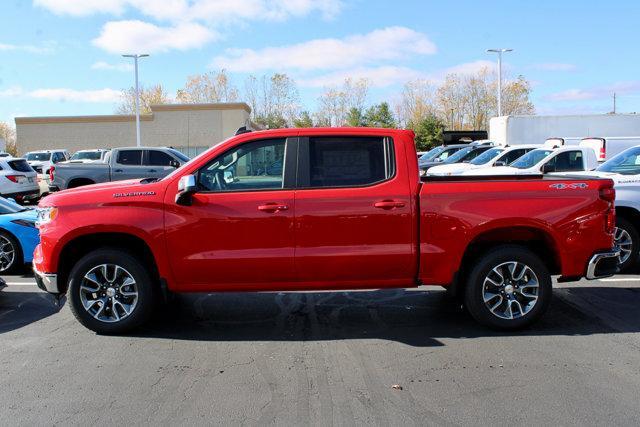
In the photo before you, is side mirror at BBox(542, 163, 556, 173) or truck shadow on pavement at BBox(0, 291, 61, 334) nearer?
truck shadow on pavement at BBox(0, 291, 61, 334)

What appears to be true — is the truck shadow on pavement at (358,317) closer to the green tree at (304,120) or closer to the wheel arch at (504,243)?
the wheel arch at (504,243)

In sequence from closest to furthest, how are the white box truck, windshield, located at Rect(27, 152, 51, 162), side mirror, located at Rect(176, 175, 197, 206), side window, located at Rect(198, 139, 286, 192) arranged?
side mirror, located at Rect(176, 175, 197, 206), side window, located at Rect(198, 139, 286, 192), the white box truck, windshield, located at Rect(27, 152, 51, 162)

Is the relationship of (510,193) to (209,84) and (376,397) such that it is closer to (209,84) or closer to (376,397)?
(376,397)

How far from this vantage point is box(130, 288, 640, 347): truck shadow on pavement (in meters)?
5.61

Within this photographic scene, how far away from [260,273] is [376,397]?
5.79 ft

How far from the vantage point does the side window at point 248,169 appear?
216 inches

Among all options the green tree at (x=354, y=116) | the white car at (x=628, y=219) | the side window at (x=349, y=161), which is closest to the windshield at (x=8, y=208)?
the side window at (x=349, y=161)

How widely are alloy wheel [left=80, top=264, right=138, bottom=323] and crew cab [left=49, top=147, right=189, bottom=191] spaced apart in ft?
35.8

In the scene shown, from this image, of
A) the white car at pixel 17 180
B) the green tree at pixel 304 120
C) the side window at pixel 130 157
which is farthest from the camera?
the green tree at pixel 304 120

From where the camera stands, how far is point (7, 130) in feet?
319

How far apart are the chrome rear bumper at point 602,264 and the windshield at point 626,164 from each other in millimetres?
3620

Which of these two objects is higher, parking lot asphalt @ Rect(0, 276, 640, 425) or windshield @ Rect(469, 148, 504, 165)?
windshield @ Rect(469, 148, 504, 165)

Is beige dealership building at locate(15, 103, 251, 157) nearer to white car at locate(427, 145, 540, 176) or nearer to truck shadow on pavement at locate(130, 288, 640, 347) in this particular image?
white car at locate(427, 145, 540, 176)

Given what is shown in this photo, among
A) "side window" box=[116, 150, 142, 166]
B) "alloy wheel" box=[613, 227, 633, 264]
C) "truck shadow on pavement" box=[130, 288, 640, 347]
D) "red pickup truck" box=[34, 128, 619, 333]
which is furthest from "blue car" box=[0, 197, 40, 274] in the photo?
"side window" box=[116, 150, 142, 166]
